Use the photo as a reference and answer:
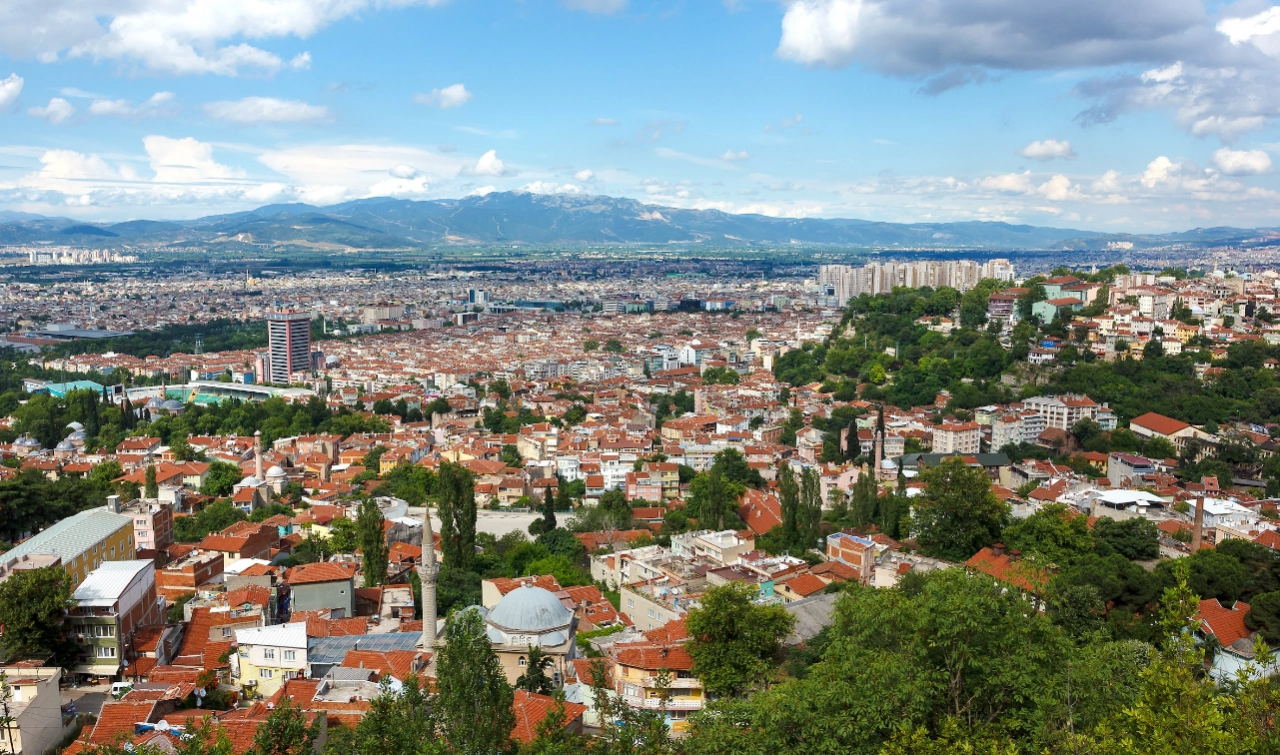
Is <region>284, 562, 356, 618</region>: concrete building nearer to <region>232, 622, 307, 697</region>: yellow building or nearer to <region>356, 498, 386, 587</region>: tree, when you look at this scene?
<region>356, 498, 386, 587</region>: tree

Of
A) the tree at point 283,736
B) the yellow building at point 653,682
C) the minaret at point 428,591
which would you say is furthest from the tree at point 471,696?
the minaret at point 428,591

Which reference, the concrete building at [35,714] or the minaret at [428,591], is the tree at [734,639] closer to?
the minaret at [428,591]

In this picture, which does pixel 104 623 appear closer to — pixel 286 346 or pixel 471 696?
pixel 471 696

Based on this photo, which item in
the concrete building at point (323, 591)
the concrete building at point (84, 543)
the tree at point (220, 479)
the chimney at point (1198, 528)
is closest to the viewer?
the concrete building at point (84, 543)

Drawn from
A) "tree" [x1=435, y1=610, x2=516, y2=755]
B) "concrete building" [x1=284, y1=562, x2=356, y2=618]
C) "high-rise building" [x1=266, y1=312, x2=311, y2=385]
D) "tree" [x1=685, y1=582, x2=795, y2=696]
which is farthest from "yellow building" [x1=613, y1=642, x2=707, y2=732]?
"high-rise building" [x1=266, y1=312, x2=311, y2=385]

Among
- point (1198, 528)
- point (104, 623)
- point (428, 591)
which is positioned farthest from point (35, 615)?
point (1198, 528)

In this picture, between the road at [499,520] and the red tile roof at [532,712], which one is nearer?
the red tile roof at [532,712]
